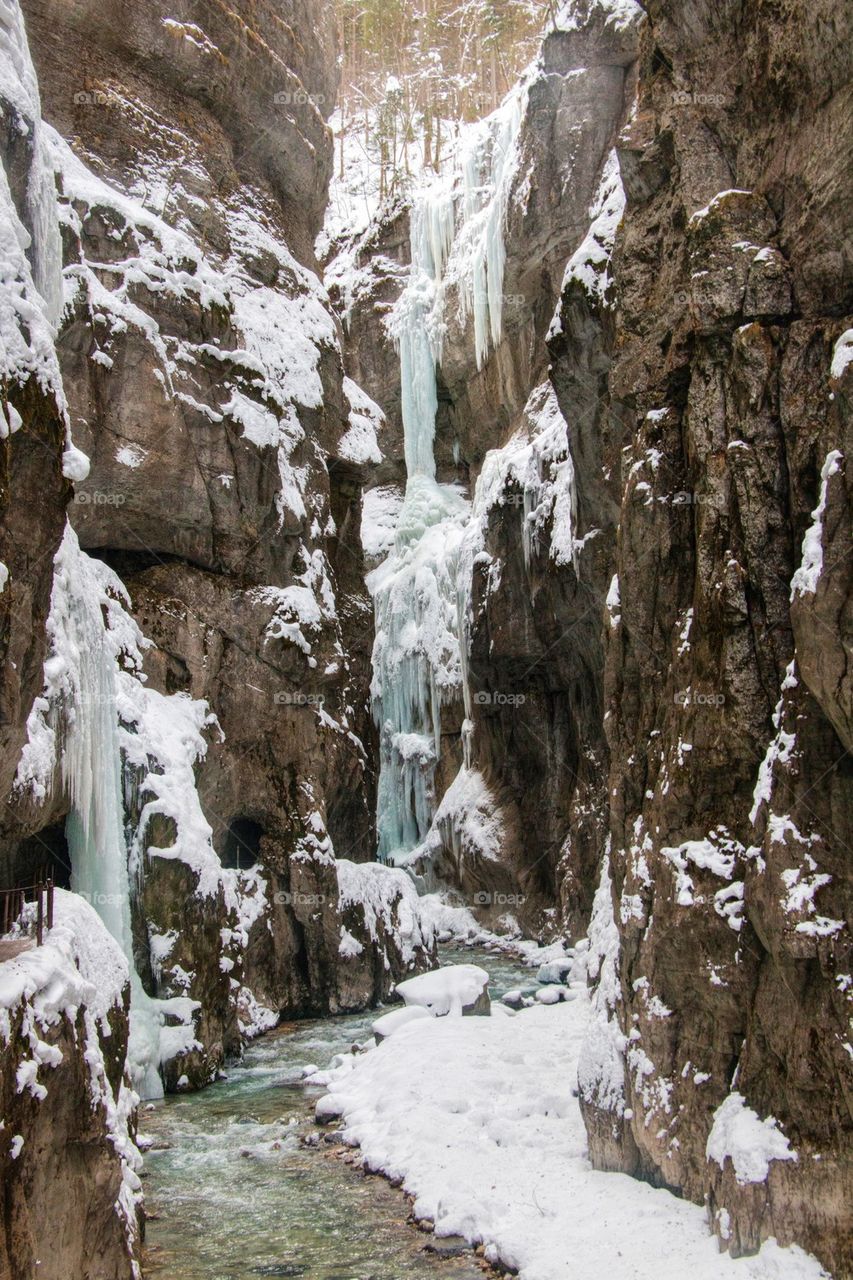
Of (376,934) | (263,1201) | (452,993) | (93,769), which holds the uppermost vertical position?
(93,769)

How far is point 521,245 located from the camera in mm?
27031

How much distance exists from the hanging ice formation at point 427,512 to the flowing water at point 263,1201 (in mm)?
16892

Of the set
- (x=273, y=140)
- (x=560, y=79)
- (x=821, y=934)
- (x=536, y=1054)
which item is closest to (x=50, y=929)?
(x=821, y=934)

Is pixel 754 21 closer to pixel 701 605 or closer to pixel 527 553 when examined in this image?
pixel 701 605

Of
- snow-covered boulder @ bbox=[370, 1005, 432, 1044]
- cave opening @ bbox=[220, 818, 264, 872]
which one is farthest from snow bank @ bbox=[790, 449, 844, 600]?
cave opening @ bbox=[220, 818, 264, 872]

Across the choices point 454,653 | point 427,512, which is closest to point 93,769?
point 454,653

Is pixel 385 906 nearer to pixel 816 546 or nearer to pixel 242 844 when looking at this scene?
pixel 242 844

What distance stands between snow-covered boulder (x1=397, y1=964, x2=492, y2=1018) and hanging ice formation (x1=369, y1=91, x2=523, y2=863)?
13.8 metres

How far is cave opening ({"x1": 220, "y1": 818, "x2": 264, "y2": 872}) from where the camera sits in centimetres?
2000

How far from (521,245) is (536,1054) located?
67.6 ft

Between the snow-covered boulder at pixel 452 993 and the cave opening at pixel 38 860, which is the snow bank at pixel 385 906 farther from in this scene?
the cave opening at pixel 38 860

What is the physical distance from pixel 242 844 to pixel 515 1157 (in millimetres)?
10615

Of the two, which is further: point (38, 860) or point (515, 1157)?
point (38, 860)

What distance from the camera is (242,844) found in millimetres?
20172
